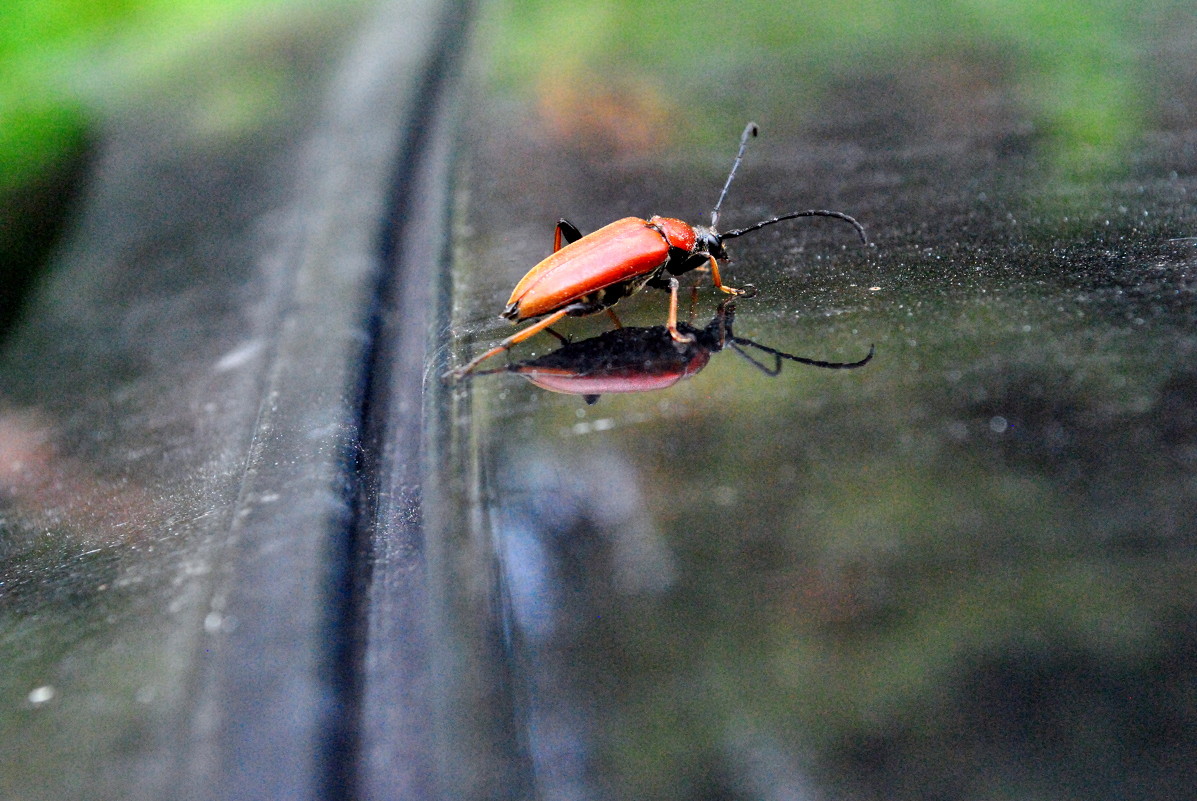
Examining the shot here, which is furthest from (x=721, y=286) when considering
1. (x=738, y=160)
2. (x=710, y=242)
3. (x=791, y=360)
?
(x=738, y=160)

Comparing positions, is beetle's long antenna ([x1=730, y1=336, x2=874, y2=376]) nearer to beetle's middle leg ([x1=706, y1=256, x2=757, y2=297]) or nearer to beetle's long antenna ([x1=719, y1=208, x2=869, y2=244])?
beetle's middle leg ([x1=706, y1=256, x2=757, y2=297])

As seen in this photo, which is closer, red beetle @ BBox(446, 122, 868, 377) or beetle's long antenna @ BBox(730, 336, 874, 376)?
beetle's long antenna @ BBox(730, 336, 874, 376)

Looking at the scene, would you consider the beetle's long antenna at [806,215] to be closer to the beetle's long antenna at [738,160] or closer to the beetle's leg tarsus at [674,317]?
the beetle's long antenna at [738,160]

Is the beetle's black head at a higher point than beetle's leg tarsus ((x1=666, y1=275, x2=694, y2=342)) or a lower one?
lower

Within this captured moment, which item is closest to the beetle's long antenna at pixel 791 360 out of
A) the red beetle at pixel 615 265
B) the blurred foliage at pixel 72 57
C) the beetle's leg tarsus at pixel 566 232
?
the red beetle at pixel 615 265

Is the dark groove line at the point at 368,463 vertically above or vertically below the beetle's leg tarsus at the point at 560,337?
above

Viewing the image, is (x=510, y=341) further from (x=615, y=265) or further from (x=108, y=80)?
(x=108, y=80)

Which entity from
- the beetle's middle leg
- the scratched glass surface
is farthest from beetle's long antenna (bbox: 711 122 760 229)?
the scratched glass surface

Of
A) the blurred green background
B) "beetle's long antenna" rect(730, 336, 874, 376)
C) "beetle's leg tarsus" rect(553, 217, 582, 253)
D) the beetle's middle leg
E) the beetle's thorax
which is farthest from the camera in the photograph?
the blurred green background
